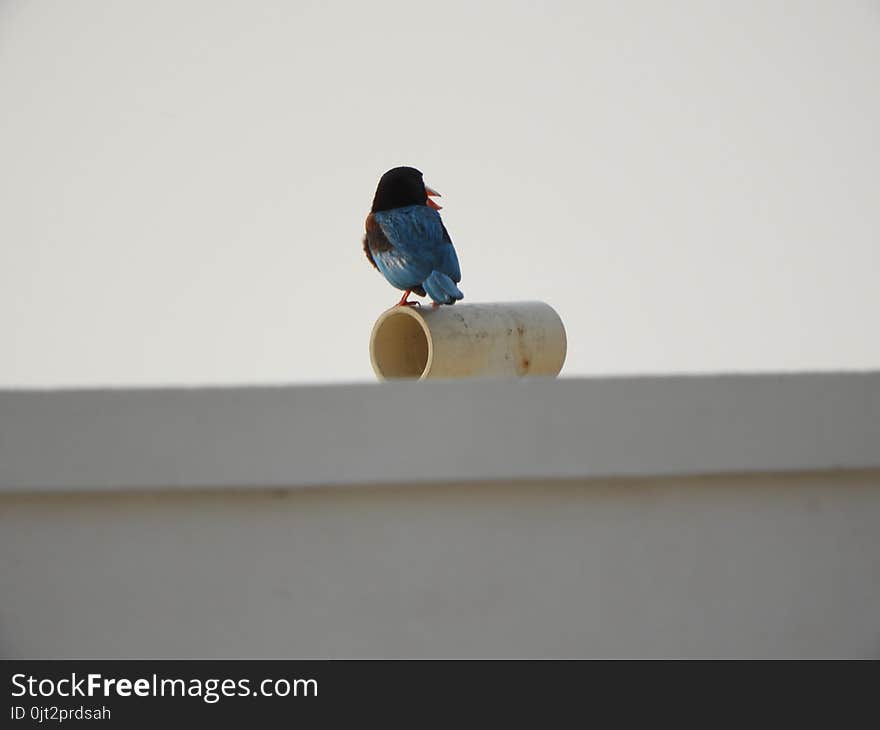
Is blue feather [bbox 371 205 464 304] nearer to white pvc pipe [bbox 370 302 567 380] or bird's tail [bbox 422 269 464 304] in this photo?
bird's tail [bbox 422 269 464 304]

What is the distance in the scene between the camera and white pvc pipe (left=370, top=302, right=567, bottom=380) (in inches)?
118

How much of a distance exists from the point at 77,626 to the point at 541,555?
710 millimetres

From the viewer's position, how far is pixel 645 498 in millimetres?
1648

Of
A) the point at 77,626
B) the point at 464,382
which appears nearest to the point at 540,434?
the point at 464,382

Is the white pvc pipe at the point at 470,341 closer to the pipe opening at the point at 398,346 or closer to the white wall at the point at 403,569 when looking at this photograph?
the pipe opening at the point at 398,346

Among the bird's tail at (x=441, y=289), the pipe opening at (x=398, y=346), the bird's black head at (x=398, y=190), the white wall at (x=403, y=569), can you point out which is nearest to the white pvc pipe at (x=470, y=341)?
the pipe opening at (x=398, y=346)

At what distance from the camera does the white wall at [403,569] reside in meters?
1.62

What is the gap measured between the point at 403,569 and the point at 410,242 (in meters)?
2.05

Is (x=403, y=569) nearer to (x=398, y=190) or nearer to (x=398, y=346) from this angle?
(x=398, y=346)

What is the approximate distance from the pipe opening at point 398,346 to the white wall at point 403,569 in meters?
1.64

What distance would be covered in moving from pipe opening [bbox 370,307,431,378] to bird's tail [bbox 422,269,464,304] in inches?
4.8

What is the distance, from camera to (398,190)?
12.3ft

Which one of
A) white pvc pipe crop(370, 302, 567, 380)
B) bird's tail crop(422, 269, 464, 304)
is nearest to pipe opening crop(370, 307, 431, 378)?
white pvc pipe crop(370, 302, 567, 380)
